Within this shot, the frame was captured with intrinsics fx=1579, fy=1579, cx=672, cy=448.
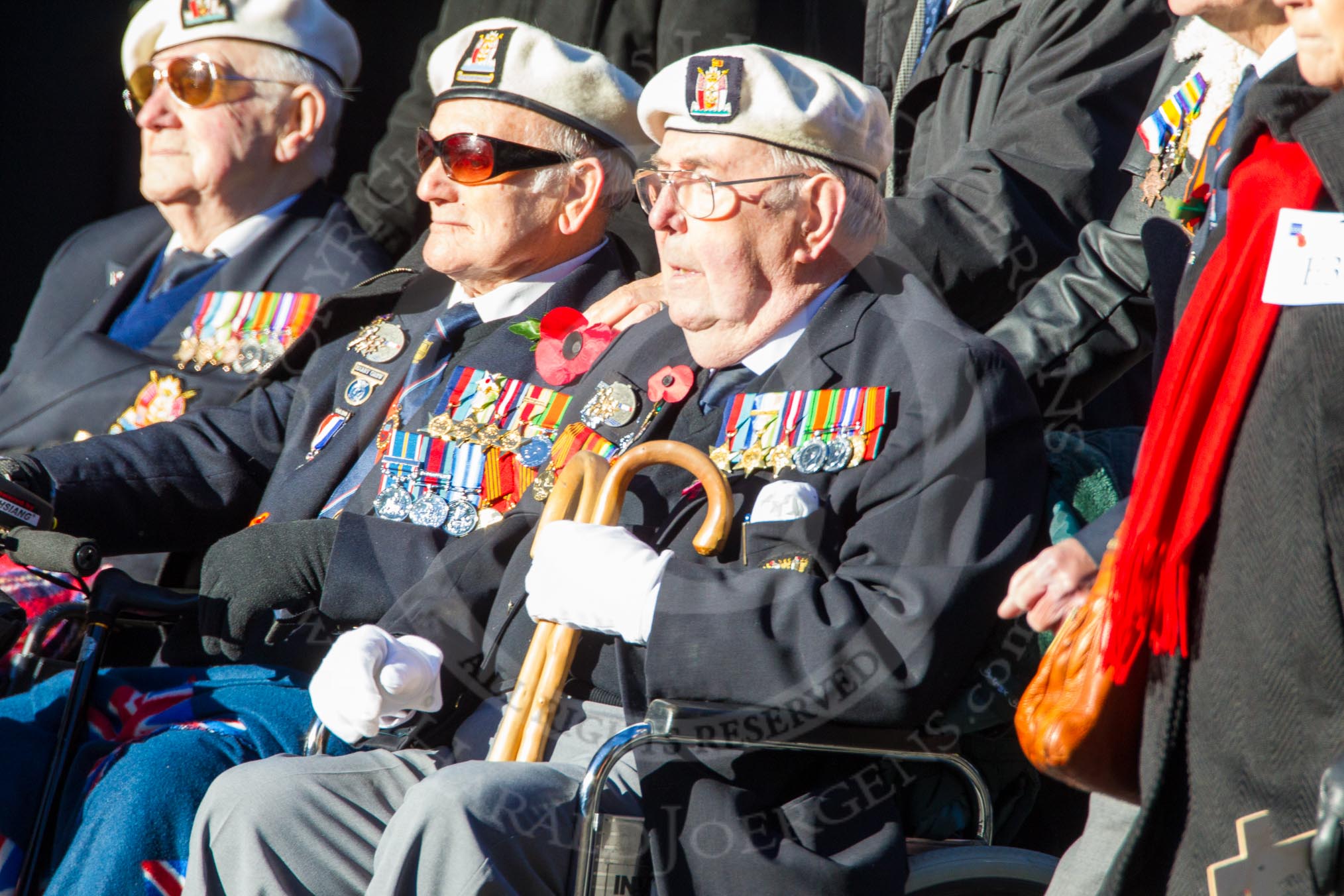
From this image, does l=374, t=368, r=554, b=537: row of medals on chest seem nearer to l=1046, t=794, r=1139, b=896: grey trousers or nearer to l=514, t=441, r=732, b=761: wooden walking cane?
l=514, t=441, r=732, b=761: wooden walking cane

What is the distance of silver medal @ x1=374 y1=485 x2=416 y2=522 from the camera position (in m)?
3.06

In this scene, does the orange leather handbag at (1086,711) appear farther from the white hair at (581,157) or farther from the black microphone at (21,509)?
the black microphone at (21,509)

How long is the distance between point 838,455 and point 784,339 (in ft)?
1.11

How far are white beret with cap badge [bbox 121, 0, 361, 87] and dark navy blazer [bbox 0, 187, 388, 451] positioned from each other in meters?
0.39

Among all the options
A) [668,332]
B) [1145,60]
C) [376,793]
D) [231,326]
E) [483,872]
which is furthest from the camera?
[231,326]

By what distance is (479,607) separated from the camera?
9.22 ft

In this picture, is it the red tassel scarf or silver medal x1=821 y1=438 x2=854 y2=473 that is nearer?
the red tassel scarf

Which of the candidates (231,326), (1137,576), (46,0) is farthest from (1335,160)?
(46,0)

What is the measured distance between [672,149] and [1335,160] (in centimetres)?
146

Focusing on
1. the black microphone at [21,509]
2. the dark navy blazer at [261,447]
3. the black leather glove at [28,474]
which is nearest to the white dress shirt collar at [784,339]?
the dark navy blazer at [261,447]

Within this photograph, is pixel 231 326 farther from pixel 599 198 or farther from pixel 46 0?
pixel 46 0

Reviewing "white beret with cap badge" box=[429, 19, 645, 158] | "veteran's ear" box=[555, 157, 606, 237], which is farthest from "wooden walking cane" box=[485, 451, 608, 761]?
"white beret with cap badge" box=[429, 19, 645, 158]

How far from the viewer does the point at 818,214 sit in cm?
282

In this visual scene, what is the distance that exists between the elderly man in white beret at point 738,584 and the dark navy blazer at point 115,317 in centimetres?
138
